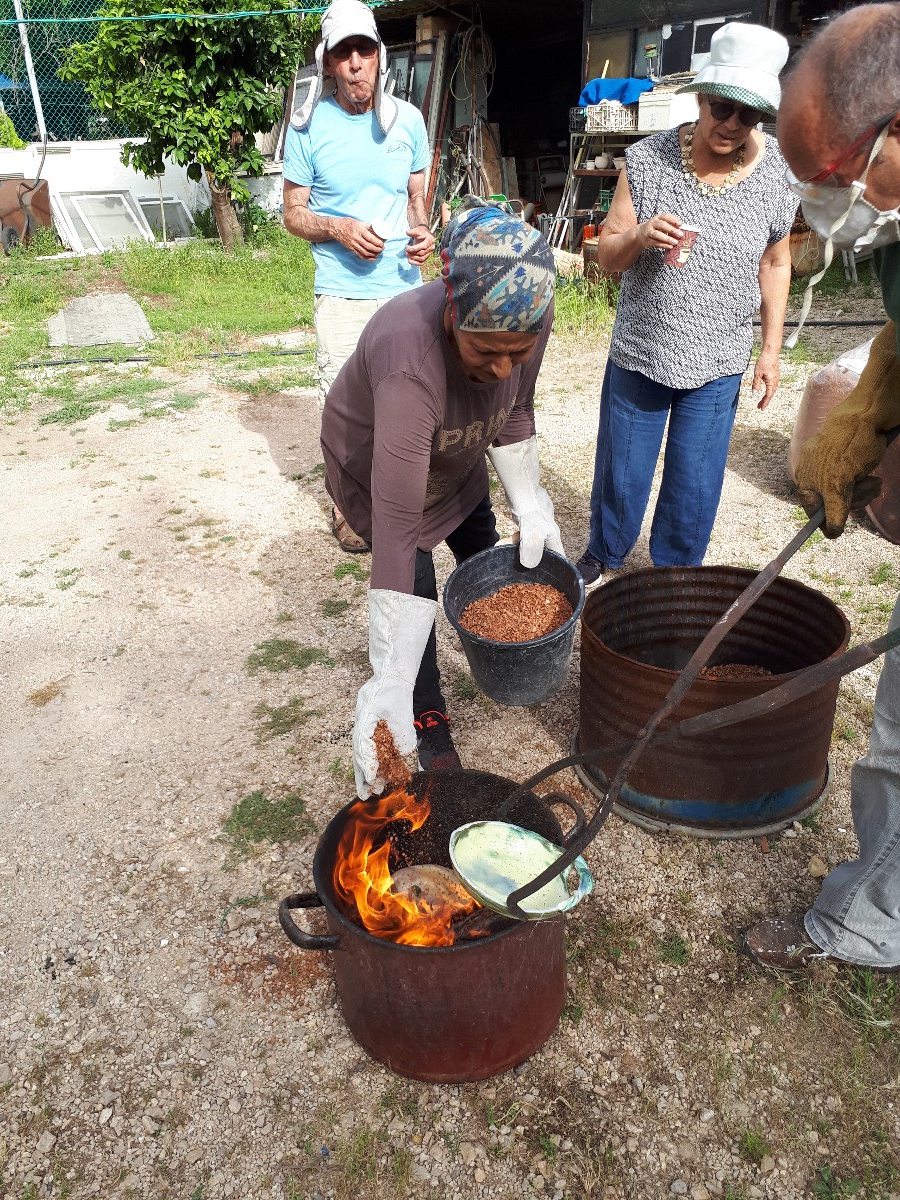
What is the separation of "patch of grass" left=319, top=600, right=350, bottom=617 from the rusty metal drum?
56.5 inches

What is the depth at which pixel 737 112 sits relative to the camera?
278 centimetres

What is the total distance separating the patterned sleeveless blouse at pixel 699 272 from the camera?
10.1 feet

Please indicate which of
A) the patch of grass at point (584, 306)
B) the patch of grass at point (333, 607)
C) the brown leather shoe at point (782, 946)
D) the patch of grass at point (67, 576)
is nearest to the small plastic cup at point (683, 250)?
the patch of grass at point (333, 607)

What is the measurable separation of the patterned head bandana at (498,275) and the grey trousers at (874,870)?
101cm

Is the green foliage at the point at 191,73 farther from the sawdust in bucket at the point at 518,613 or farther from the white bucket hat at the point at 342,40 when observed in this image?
the sawdust in bucket at the point at 518,613

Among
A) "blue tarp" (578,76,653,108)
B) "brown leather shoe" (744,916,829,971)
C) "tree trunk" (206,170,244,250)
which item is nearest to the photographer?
"brown leather shoe" (744,916,829,971)

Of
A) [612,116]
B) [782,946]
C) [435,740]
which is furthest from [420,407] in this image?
[612,116]

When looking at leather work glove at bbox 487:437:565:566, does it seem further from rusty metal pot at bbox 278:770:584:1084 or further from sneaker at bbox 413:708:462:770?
rusty metal pot at bbox 278:770:584:1084

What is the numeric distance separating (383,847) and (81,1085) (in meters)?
0.89

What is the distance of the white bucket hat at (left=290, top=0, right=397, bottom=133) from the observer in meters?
3.57

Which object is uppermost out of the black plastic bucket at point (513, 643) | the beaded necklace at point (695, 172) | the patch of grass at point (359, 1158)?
the beaded necklace at point (695, 172)

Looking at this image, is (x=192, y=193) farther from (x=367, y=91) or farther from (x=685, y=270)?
(x=685, y=270)

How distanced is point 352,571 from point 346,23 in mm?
2311

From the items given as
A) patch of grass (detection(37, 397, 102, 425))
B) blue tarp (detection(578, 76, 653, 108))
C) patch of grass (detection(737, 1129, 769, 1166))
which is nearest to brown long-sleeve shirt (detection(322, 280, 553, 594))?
patch of grass (detection(737, 1129, 769, 1166))
